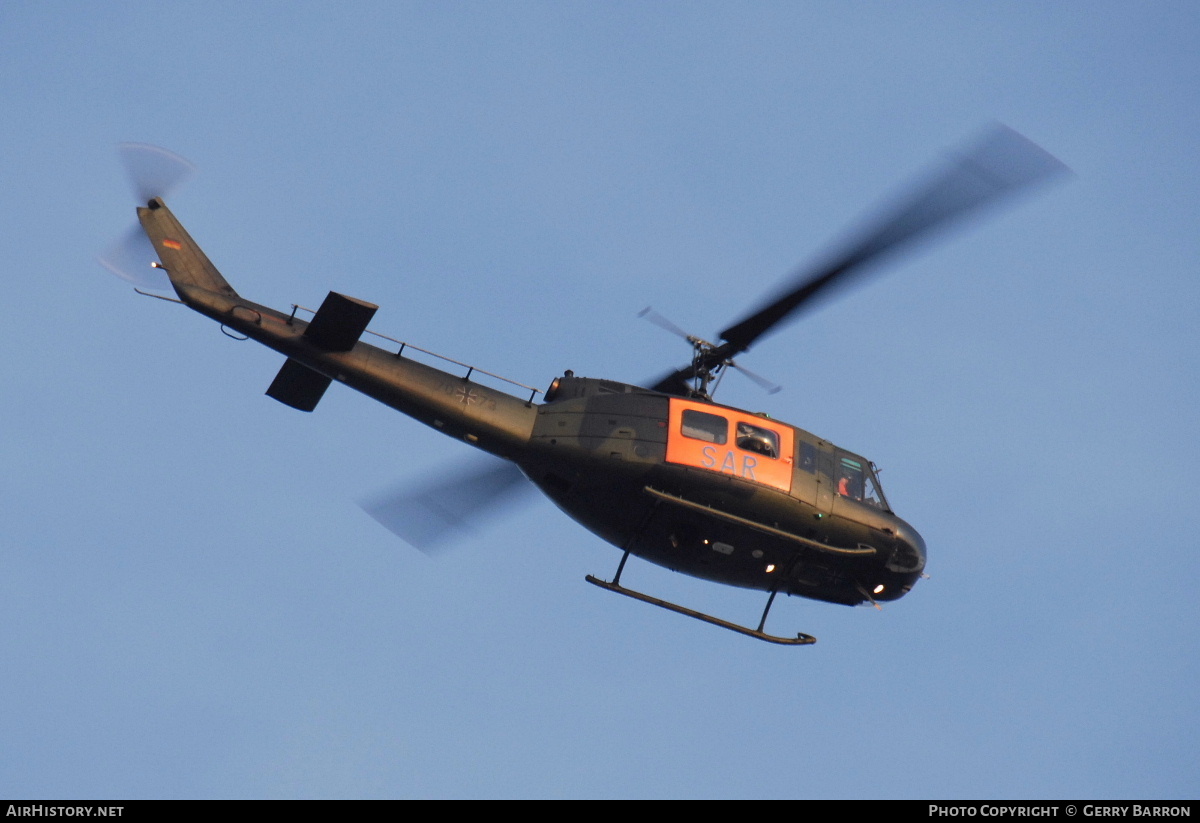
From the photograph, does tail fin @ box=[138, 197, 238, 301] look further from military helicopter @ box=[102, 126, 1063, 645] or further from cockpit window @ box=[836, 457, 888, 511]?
cockpit window @ box=[836, 457, 888, 511]

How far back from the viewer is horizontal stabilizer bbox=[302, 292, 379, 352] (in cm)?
1853

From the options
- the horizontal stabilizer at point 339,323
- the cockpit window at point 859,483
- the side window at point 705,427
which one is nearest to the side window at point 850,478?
the cockpit window at point 859,483

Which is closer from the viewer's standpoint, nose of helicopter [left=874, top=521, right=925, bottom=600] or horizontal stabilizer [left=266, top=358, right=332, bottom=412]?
horizontal stabilizer [left=266, top=358, right=332, bottom=412]

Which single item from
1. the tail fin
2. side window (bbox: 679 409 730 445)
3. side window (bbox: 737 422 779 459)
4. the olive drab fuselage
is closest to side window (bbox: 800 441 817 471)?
the olive drab fuselage

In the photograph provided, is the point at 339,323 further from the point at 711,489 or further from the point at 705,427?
the point at 711,489

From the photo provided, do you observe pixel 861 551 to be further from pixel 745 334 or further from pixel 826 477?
pixel 745 334

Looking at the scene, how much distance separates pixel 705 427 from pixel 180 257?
7674mm

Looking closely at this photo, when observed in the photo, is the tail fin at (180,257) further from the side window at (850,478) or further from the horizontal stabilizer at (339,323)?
the side window at (850,478)

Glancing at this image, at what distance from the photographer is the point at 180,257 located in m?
19.1

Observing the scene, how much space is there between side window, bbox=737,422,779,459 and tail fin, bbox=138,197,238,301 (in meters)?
7.25

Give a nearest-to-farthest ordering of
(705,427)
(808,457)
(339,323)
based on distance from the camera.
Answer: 1. (339,323)
2. (705,427)
3. (808,457)

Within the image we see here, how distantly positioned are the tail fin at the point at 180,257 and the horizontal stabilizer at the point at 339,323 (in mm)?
1251

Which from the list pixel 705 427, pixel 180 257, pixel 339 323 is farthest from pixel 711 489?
pixel 180 257
